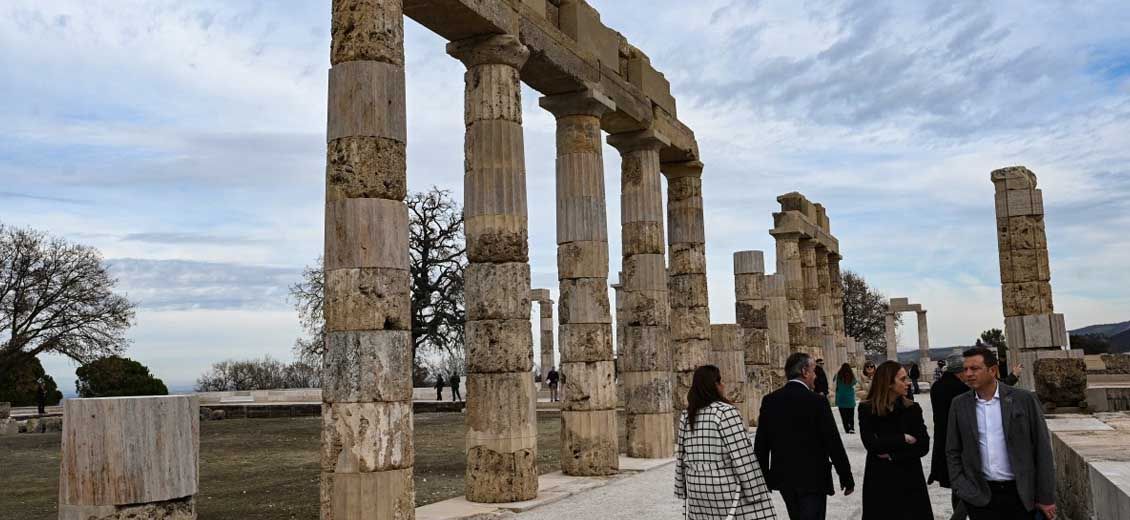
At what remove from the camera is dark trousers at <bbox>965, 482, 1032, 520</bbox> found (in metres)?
5.71

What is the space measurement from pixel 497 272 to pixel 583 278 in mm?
2816

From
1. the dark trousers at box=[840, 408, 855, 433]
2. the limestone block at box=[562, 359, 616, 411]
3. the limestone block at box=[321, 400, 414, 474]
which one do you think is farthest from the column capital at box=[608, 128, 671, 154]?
the limestone block at box=[321, 400, 414, 474]

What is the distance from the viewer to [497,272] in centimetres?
1254

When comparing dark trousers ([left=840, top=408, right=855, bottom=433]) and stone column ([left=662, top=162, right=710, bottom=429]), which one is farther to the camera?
stone column ([left=662, top=162, right=710, bottom=429])

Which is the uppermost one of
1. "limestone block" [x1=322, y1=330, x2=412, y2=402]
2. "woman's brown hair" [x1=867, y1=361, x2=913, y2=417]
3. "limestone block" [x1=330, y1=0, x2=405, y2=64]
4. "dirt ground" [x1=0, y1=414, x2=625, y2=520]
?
"limestone block" [x1=330, y1=0, x2=405, y2=64]

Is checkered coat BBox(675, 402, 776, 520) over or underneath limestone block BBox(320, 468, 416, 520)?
over

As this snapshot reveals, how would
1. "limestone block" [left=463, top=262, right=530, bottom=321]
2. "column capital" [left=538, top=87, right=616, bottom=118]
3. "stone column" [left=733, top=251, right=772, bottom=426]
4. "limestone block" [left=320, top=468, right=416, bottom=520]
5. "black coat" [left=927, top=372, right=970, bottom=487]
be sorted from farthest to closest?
"stone column" [left=733, top=251, right=772, bottom=426] < "column capital" [left=538, top=87, right=616, bottom=118] < "limestone block" [left=463, top=262, right=530, bottom=321] < "limestone block" [left=320, top=468, right=416, bottom=520] < "black coat" [left=927, top=372, right=970, bottom=487]

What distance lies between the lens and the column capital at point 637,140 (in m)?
17.6

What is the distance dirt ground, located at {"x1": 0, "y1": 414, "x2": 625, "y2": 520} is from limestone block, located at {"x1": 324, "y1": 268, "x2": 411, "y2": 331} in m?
3.22

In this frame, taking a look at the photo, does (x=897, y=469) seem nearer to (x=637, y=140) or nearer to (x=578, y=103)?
(x=578, y=103)

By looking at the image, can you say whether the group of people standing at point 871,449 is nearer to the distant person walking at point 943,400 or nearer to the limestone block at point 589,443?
the distant person walking at point 943,400

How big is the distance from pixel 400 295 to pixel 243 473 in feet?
27.2

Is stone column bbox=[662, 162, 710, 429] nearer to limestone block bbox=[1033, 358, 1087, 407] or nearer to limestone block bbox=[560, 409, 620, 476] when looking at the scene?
limestone block bbox=[560, 409, 620, 476]

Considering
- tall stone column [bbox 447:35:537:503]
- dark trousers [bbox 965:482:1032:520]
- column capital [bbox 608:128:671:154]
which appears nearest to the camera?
dark trousers [bbox 965:482:1032:520]
